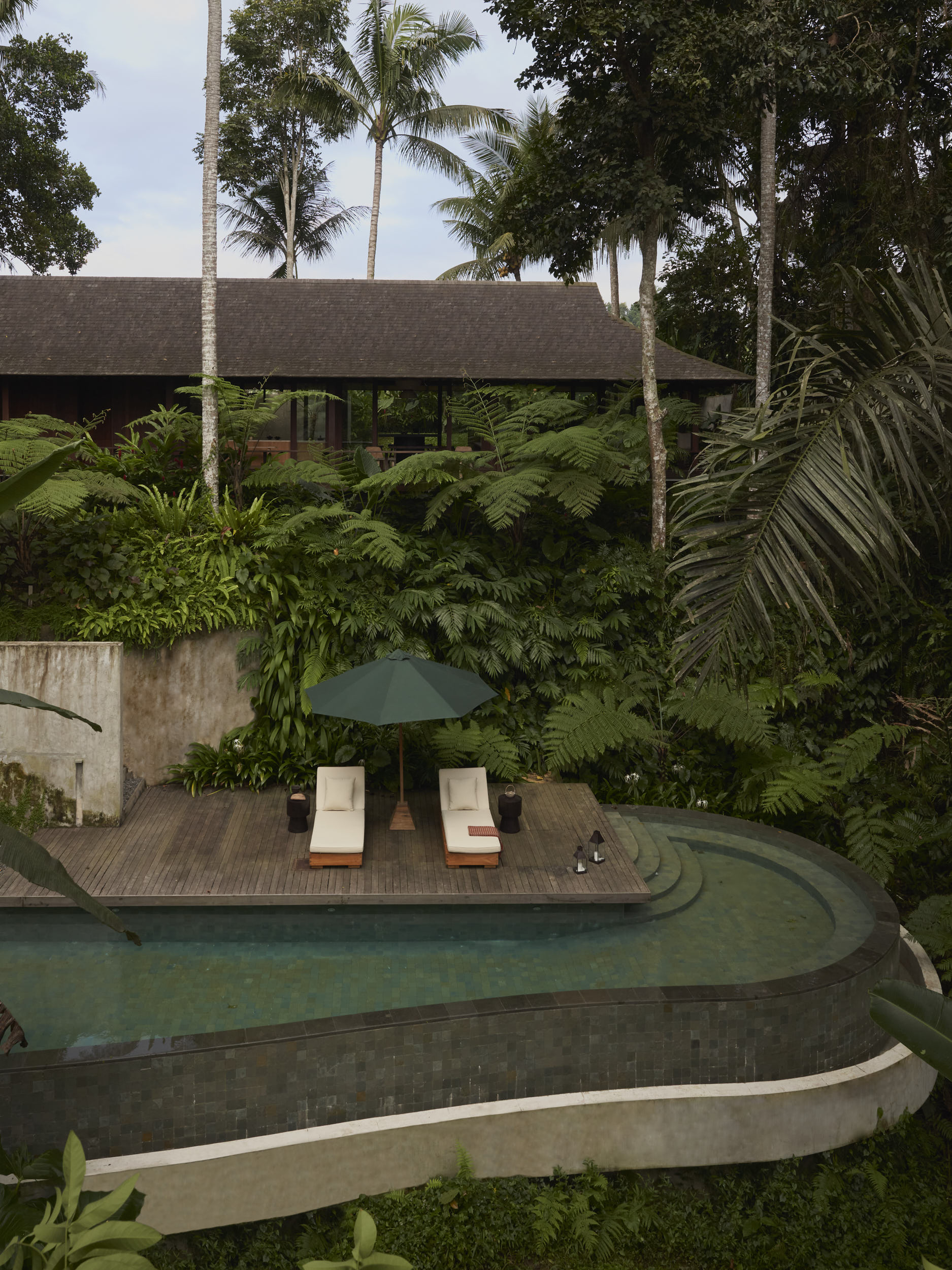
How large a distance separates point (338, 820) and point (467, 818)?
104cm

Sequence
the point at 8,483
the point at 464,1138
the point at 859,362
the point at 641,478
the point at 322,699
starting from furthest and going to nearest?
the point at 641,478
the point at 322,699
the point at 464,1138
the point at 859,362
the point at 8,483

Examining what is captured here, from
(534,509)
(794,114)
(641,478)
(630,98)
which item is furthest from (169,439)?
(794,114)

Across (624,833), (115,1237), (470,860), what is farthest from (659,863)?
(115,1237)

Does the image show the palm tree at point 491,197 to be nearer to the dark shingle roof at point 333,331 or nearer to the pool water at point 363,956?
the dark shingle roof at point 333,331

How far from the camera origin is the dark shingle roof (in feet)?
44.2

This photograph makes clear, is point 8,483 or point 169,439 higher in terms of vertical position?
point 169,439

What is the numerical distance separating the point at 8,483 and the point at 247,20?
1245 inches

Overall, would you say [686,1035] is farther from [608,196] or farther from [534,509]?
[608,196]

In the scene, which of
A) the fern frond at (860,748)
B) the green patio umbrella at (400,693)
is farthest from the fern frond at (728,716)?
the green patio umbrella at (400,693)

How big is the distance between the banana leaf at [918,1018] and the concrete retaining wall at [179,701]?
7.24m

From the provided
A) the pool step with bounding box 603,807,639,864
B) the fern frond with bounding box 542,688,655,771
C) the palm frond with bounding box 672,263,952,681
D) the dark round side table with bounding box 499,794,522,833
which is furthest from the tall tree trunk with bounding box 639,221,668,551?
the palm frond with bounding box 672,263,952,681

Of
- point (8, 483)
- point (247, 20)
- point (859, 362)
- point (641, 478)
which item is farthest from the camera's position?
point (247, 20)

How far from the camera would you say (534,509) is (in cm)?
1000

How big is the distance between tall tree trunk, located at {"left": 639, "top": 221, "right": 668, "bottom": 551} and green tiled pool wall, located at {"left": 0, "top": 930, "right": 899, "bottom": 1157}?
5.90 metres
